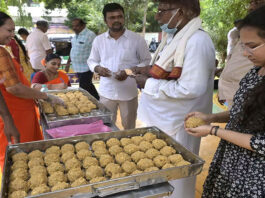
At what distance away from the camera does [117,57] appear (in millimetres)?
3117

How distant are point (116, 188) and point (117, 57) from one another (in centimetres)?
224

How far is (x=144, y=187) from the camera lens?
1240 millimetres

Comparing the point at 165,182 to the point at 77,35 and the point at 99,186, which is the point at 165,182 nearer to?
the point at 99,186

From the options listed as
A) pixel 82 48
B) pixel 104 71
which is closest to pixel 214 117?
pixel 104 71

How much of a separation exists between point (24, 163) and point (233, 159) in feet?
4.19

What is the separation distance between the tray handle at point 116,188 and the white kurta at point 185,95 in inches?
33.7

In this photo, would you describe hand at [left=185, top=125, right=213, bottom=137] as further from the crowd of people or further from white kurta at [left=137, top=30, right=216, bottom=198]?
white kurta at [left=137, top=30, right=216, bottom=198]

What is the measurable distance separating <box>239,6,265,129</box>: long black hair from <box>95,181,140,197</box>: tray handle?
0.71 m

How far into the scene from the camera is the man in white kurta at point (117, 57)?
302cm

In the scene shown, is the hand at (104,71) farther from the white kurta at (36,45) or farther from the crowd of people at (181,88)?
the white kurta at (36,45)

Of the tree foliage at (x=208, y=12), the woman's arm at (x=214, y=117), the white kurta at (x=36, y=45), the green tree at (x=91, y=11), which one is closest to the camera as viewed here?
the woman's arm at (x=214, y=117)

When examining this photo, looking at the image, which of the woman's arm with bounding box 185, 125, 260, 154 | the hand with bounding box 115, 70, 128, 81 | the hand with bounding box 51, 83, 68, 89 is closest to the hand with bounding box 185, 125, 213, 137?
the woman's arm with bounding box 185, 125, 260, 154

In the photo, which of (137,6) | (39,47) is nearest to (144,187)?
(39,47)

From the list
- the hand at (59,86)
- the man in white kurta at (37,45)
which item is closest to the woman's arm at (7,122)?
the hand at (59,86)
